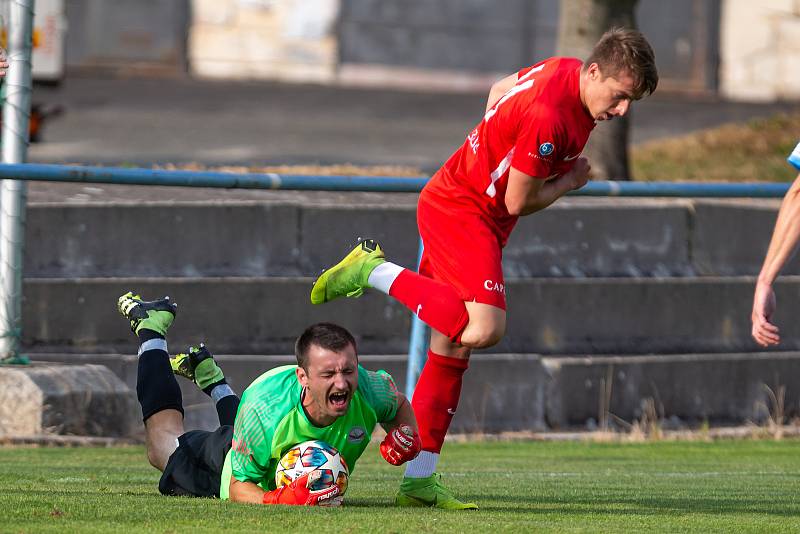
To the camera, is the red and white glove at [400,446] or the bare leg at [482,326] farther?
the bare leg at [482,326]

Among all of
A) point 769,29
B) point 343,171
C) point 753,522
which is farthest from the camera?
point 769,29

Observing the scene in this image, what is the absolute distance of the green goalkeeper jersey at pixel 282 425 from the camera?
6219 millimetres

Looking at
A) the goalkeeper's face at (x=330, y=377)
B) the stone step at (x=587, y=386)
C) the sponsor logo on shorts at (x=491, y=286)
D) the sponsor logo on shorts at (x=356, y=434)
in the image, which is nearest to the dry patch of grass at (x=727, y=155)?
the stone step at (x=587, y=386)

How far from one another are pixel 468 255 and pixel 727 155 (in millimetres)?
11462

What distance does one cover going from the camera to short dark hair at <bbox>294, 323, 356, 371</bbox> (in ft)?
19.7

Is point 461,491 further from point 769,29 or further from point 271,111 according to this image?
point 769,29

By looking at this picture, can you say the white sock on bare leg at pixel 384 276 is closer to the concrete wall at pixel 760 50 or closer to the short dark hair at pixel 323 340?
the short dark hair at pixel 323 340

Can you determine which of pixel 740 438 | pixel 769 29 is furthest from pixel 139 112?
pixel 740 438

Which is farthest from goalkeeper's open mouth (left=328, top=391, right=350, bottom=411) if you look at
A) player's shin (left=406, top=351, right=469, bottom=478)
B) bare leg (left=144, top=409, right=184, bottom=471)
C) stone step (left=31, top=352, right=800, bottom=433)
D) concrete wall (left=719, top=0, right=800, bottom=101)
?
concrete wall (left=719, top=0, right=800, bottom=101)

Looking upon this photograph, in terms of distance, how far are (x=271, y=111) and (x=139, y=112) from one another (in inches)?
83.0

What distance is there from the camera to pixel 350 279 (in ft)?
23.3

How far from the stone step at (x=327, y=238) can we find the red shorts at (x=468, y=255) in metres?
5.20

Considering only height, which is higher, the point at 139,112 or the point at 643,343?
the point at 139,112

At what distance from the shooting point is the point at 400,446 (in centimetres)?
613
